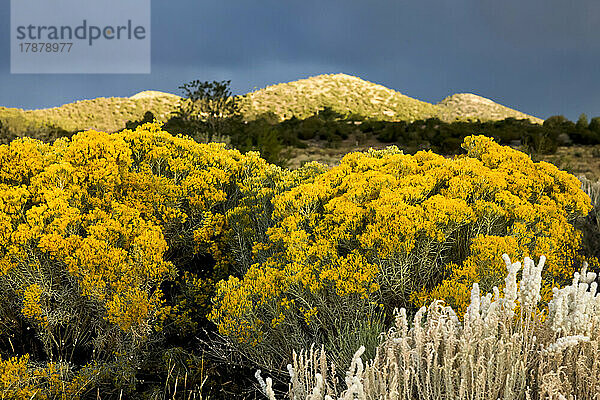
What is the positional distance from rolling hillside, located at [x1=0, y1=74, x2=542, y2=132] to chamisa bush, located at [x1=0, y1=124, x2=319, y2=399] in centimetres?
5017

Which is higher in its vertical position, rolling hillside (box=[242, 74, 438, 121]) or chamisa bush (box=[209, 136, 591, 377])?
rolling hillside (box=[242, 74, 438, 121])

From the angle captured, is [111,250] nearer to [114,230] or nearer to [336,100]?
[114,230]

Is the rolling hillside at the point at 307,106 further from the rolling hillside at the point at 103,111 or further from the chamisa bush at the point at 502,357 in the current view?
the chamisa bush at the point at 502,357

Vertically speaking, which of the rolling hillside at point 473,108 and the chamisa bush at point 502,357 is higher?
the rolling hillside at point 473,108

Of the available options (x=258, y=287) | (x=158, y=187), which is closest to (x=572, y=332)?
(x=258, y=287)

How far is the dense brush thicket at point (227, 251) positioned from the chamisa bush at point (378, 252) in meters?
0.02

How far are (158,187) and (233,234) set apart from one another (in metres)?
0.88

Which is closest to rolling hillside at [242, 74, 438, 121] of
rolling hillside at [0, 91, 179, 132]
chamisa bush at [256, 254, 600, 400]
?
rolling hillside at [0, 91, 179, 132]

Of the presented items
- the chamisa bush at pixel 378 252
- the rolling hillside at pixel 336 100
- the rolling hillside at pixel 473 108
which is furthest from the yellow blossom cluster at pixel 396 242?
the rolling hillside at pixel 473 108

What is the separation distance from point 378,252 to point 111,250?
2181 millimetres

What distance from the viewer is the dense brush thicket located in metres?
3.67

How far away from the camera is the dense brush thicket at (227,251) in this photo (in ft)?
12.0

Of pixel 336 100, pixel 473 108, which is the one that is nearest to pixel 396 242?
pixel 336 100

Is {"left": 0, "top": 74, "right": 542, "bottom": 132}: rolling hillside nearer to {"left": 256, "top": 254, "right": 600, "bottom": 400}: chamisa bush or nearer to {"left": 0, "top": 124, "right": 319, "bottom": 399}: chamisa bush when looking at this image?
{"left": 0, "top": 124, "right": 319, "bottom": 399}: chamisa bush
